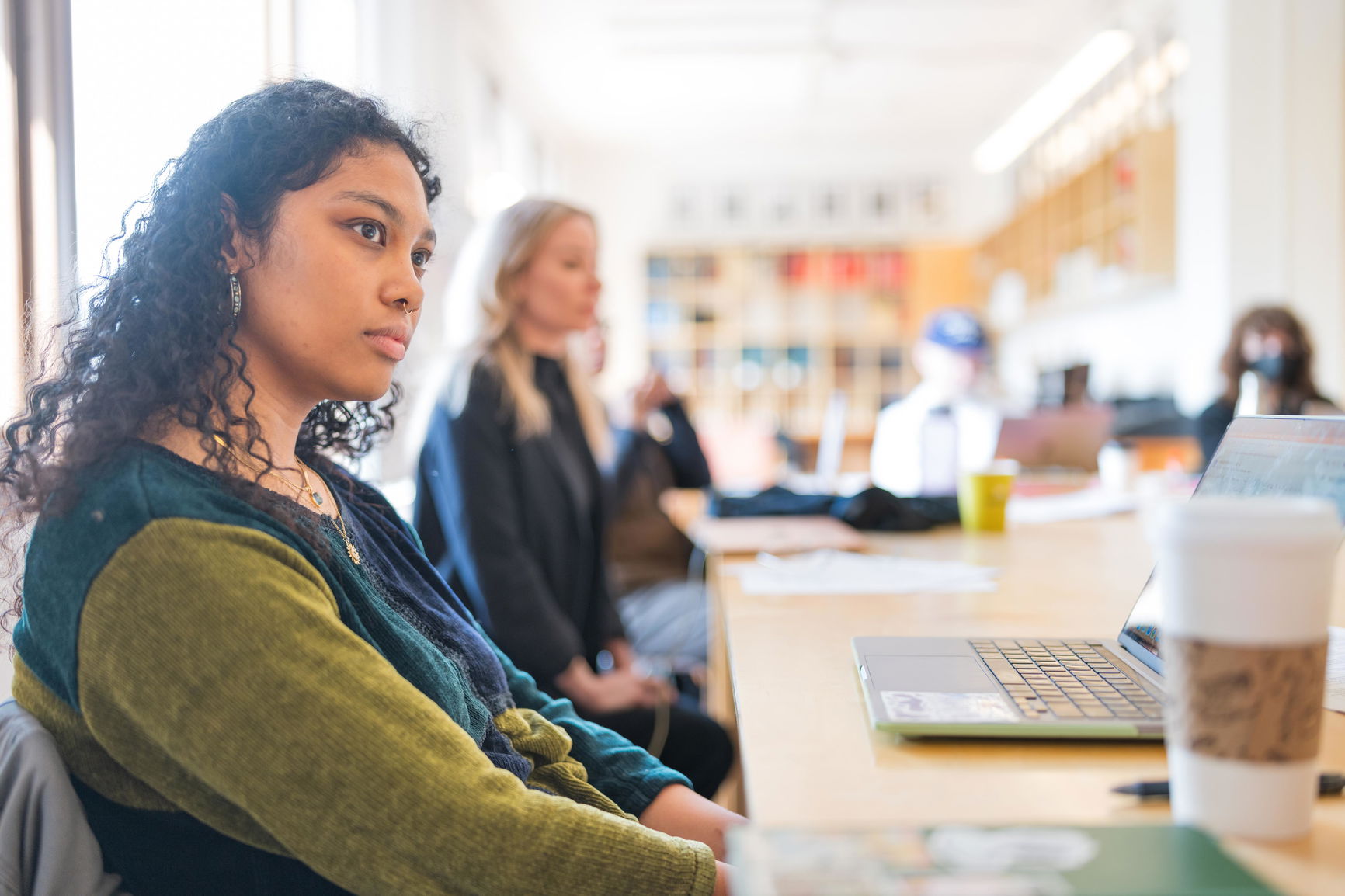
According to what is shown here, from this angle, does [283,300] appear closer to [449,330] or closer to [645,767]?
[645,767]

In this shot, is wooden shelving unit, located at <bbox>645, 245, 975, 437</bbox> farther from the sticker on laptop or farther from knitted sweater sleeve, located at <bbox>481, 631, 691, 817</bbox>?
the sticker on laptop

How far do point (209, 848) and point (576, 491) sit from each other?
1.27 metres

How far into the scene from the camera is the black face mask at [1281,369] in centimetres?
303

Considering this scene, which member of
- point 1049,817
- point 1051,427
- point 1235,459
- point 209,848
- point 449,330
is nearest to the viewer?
point 1049,817

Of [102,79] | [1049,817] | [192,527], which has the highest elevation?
[102,79]

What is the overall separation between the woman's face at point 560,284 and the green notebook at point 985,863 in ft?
5.18

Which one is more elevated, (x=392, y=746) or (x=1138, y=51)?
(x=1138, y=51)

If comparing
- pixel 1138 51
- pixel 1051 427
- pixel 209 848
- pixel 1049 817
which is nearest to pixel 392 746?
pixel 209 848

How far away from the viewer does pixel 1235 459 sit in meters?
0.84

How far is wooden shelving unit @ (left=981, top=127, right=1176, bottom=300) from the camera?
472cm

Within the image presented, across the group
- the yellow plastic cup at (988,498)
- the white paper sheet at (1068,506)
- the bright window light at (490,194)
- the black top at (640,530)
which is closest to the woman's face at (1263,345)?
the white paper sheet at (1068,506)

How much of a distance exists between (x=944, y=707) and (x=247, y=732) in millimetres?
482

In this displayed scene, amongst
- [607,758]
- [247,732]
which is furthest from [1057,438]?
[247,732]

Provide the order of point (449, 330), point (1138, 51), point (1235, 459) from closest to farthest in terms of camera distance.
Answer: point (1235, 459), point (449, 330), point (1138, 51)
